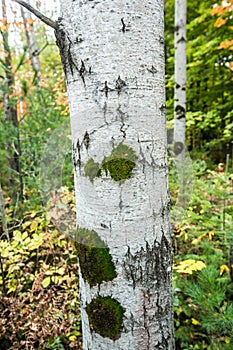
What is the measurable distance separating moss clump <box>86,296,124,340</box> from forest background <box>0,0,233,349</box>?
777 mm

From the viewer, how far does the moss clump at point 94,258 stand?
2.64 feet

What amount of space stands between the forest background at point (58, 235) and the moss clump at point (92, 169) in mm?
1018

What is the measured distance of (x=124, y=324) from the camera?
0.82 m

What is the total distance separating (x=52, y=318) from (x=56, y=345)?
0.52 ft

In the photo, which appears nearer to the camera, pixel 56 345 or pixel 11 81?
pixel 56 345

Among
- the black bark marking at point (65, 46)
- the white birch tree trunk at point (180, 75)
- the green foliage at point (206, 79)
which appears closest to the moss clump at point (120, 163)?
the black bark marking at point (65, 46)

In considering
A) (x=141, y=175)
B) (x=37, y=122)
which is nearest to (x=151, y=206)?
(x=141, y=175)

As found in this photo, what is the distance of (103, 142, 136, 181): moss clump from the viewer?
76cm

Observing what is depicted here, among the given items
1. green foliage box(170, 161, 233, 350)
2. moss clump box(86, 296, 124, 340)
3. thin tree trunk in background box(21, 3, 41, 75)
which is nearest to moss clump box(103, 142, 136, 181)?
moss clump box(86, 296, 124, 340)

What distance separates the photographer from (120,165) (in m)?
0.76

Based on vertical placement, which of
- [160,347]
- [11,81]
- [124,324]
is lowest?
[160,347]

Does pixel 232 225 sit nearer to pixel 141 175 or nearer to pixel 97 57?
pixel 141 175

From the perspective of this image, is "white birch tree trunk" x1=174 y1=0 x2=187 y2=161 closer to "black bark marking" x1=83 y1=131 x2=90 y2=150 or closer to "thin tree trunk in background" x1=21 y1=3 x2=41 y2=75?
"thin tree trunk in background" x1=21 y1=3 x2=41 y2=75

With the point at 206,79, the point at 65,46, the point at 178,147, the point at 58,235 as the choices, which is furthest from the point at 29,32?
the point at 65,46
